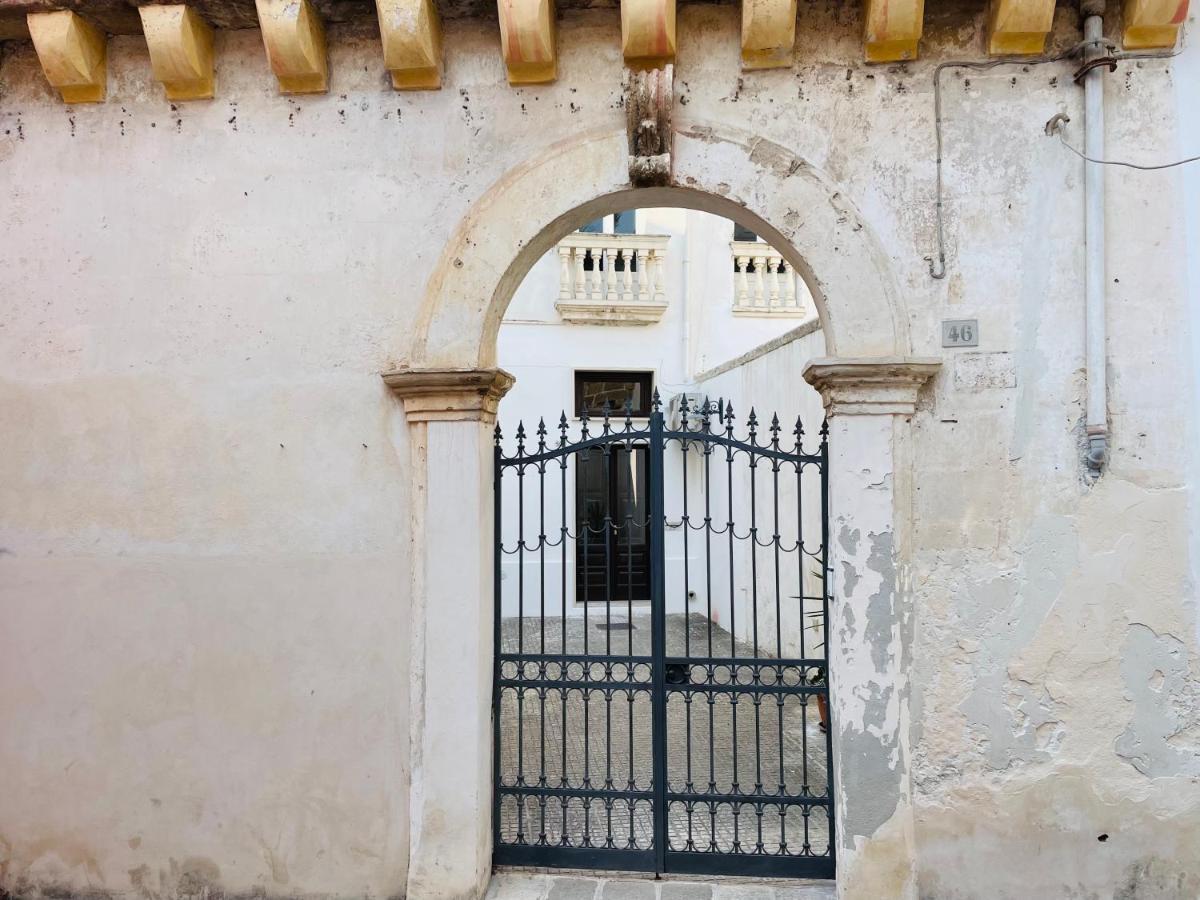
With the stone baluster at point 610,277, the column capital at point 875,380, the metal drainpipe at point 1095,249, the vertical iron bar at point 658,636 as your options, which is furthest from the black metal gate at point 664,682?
the stone baluster at point 610,277

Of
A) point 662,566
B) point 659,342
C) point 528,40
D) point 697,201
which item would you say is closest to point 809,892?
point 662,566

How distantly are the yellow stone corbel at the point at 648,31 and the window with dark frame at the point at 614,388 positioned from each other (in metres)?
7.31

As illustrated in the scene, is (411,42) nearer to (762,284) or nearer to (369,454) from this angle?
(369,454)

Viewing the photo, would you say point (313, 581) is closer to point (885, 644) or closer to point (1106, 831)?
point (885, 644)

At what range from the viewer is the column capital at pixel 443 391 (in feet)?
11.5

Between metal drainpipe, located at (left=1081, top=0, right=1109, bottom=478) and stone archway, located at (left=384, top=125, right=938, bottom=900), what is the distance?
27.5 inches

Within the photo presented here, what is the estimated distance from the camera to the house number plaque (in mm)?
3439

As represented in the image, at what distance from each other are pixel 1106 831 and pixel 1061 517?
4.50ft

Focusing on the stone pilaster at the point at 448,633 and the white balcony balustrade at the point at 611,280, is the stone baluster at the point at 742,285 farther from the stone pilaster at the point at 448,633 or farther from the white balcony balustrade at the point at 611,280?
the stone pilaster at the point at 448,633

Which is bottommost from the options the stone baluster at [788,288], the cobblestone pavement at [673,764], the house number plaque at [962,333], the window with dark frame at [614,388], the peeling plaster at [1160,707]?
the cobblestone pavement at [673,764]

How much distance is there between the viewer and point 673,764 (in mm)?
5105

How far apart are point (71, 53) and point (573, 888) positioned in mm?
4690

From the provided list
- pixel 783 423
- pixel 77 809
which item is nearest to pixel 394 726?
pixel 77 809

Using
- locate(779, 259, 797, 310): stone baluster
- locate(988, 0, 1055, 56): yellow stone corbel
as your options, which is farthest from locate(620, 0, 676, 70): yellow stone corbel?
locate(779, 259, 797, 310): stone baluster
